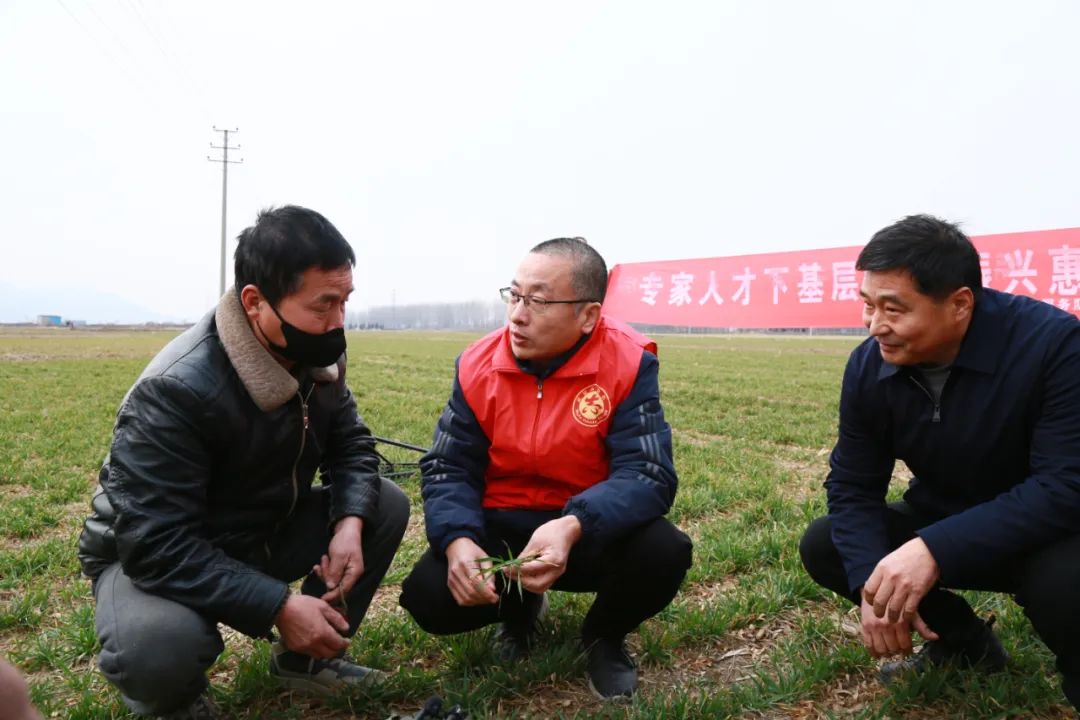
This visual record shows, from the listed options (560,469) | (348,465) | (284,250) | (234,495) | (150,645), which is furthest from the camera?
(348,465)

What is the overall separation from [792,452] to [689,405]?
3610 mm

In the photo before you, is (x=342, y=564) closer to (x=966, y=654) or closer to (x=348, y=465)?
Answer: (x=348, y=465)

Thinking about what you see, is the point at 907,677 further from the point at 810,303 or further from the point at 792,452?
the point at 810,303

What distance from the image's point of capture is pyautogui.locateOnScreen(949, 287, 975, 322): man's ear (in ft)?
7.52

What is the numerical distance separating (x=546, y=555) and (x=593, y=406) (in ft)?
1.89

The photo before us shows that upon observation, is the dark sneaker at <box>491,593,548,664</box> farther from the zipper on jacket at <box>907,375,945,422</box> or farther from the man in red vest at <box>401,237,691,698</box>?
the zipper on jacket at <box>907,375,945,422</box>

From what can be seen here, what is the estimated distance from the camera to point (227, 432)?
2381 mm

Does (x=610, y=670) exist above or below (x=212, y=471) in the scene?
below

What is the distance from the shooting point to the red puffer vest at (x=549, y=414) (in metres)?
2.70

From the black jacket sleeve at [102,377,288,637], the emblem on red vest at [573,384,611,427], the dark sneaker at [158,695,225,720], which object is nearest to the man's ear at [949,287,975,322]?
the emblem on red vest at [573,384,611,427]

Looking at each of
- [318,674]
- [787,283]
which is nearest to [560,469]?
[318,674]

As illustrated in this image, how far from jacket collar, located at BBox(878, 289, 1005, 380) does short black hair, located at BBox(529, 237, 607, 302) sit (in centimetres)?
118

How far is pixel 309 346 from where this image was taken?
247 centimetres

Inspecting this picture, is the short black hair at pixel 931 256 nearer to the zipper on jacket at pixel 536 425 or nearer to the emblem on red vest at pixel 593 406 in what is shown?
the emblem on red vest at pixel 593 406
